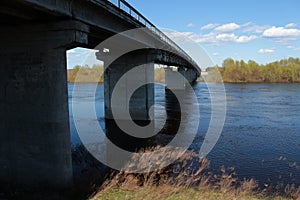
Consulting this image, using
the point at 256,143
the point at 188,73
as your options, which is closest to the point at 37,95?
the point at 256,143

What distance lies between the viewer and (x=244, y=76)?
448 feet

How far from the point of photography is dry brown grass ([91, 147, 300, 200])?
30.7 ft

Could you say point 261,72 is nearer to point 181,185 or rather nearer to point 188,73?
point 188,73

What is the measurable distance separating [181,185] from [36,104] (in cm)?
609

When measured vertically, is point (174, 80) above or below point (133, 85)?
above

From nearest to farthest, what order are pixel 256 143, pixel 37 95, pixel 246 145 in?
pixel 37 95
pixel 246 145
pixel 256 143

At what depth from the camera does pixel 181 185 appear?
10961mm

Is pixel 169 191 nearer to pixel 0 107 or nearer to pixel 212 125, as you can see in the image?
pixel 0 107

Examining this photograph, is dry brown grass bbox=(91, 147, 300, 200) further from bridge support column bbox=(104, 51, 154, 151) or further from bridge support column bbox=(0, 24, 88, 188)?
bridge support column bbox=(104, 51, 154, 151)

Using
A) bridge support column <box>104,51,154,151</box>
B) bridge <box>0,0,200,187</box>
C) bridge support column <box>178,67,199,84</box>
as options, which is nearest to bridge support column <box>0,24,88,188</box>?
bridge <box>0,0,200,187</box>

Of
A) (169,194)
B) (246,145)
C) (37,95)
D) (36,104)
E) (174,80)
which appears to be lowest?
(246,145)

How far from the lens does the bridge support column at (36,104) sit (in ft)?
34.1

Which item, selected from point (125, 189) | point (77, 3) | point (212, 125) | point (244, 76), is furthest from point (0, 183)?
point (244, 76)

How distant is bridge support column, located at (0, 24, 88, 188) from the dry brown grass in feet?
7.27
